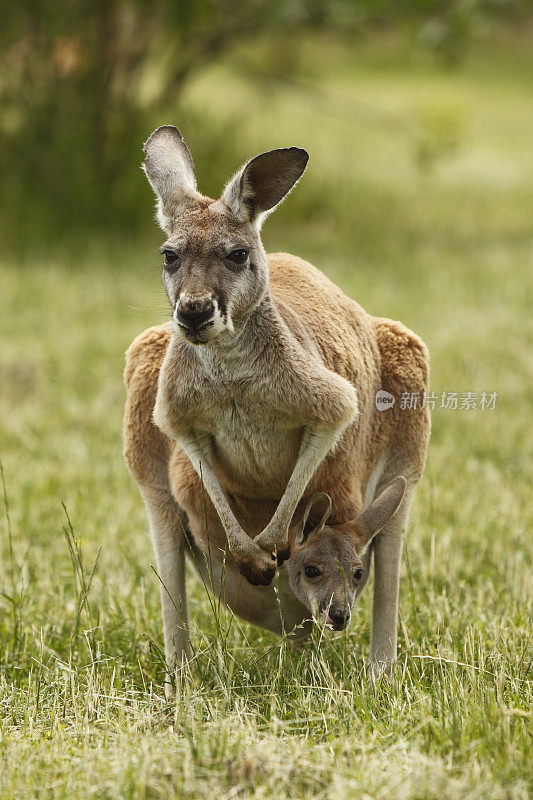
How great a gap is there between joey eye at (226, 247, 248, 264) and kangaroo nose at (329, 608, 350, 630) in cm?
95

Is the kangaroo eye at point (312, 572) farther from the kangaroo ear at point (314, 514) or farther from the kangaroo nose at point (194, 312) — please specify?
the kangaroo nose at point (194, 312)

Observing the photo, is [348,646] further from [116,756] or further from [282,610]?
[116,756]

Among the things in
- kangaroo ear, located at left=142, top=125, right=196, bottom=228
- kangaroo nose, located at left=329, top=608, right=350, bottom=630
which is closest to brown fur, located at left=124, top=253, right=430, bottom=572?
kangaroo nose, located at left=329, top=608, right=350, bottom=630

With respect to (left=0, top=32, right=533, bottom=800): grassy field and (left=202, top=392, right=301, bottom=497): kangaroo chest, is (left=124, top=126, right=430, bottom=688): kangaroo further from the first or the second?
(left=0, top=32, right=533, bottom=800): grassy field

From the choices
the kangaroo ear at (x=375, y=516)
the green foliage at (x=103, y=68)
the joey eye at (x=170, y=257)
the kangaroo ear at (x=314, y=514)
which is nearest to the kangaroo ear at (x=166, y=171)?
the joey eye at (x=170, y=257)

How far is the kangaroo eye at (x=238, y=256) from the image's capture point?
2.69m

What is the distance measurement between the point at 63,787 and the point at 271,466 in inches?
36.6

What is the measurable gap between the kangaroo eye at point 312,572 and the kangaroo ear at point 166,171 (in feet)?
3.31

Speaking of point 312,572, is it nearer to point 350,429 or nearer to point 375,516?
point 375,516

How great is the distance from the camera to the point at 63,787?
8.00 feet

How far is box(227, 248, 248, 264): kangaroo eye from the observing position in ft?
8.82

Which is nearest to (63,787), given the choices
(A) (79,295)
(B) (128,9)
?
(A) (79,295)

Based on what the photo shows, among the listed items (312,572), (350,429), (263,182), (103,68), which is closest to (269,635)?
(312,572)

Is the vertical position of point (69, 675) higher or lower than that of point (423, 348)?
lower
